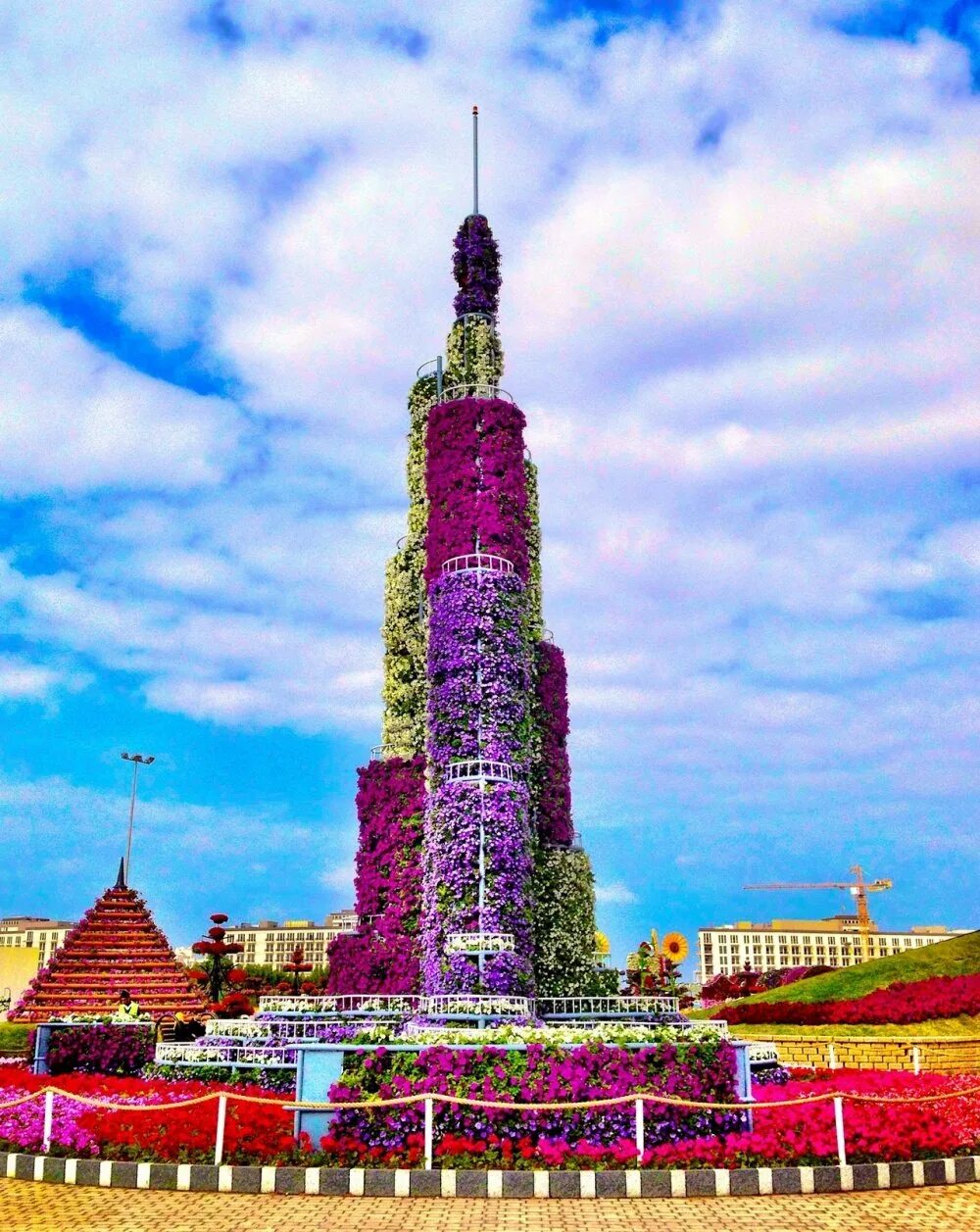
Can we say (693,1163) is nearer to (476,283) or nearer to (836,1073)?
(836,1073)

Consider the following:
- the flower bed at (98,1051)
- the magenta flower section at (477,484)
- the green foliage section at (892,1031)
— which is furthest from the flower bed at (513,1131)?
the magenta flower section at (477,484)

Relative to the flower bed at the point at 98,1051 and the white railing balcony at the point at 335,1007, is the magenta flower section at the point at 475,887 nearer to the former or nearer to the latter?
the white railing balcony at the point at 335,1007

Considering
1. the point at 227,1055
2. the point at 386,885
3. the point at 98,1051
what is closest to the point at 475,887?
the point at 386,885

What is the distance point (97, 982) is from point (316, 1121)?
1097 inches

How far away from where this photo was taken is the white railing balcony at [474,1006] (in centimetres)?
2355

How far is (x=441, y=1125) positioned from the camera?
575 inches

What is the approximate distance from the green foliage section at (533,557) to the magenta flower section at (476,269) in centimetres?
524

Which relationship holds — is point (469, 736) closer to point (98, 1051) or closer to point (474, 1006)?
point (474, 1006)

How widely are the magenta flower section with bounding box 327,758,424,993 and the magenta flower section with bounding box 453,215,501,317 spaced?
14460mm

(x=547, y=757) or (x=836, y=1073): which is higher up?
(x=547, y=757)

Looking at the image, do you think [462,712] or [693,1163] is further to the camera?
[462,712]

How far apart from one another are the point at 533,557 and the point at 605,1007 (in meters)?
13.2

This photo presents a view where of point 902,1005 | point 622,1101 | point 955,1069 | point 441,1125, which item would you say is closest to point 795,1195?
point 622,1101

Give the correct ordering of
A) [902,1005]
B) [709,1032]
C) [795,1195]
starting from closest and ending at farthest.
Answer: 1. [795,1195]
2. [709,1032]
3. [902,1005]
